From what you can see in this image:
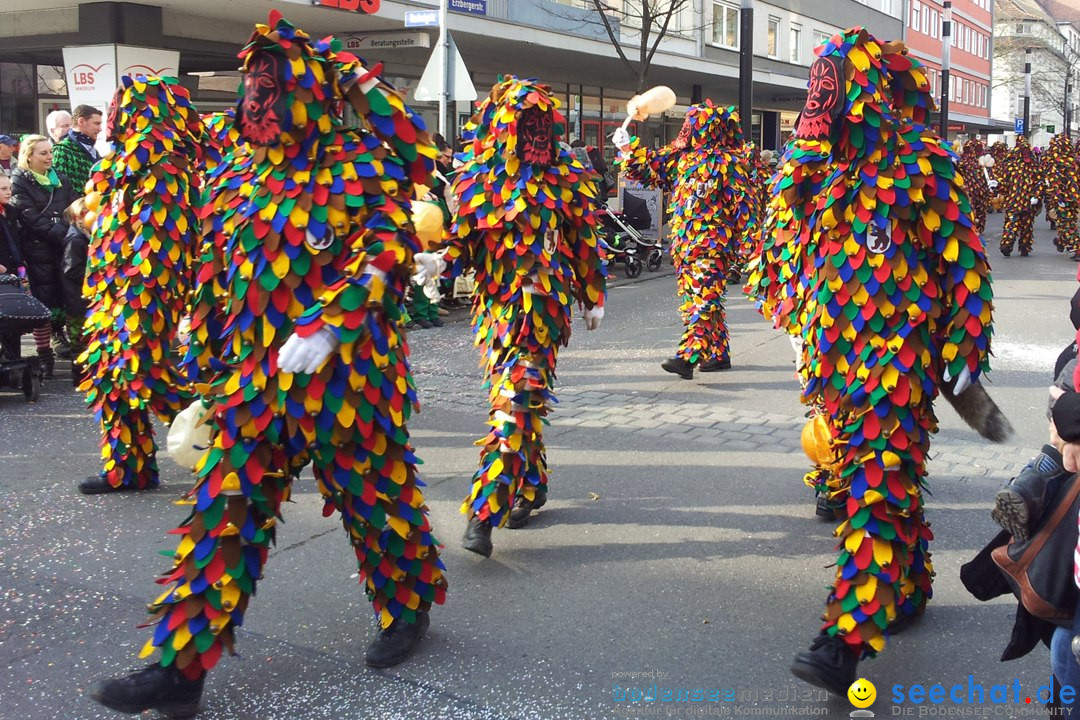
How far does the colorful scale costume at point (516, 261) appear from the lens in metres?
4.86

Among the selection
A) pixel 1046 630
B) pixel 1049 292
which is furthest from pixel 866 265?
pixel 1049 292

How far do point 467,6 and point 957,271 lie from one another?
12.4m

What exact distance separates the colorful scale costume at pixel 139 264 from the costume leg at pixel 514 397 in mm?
1980

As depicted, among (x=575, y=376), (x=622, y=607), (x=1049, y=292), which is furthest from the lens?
(x=1049, y=292)

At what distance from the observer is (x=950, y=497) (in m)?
5.70

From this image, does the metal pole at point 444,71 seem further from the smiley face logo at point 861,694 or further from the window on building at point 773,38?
the window on building at point 773,38

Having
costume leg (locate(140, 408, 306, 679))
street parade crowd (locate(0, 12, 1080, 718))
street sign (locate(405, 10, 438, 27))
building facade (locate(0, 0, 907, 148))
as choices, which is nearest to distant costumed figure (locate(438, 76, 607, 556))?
street parade crowd (locate(0, 12, 1080, 718))

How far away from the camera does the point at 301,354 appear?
3133 mm

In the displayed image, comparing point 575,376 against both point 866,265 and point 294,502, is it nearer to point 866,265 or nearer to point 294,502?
point 294,502

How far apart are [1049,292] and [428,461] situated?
1071cm

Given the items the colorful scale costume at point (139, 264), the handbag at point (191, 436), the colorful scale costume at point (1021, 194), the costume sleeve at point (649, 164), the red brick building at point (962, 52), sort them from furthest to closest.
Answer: the red brick building at point (962, 52) → the colorful scale costume at point (1021, 194) → the costume sleeve at point (649, 164) → the colorful scale costume at point (139, 264) → the handbag at point (191, 436)

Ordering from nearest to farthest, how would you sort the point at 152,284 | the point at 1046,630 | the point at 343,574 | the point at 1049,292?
the point at 1046,630 < the point at 343,574 < the point at 152,284 < the point at 1049,292

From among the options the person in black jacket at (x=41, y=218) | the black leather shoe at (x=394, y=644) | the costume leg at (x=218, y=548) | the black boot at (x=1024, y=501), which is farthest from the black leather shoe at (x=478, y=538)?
the person in black jacket at (x=41, y=218)

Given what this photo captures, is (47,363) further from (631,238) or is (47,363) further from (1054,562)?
(631,238)
